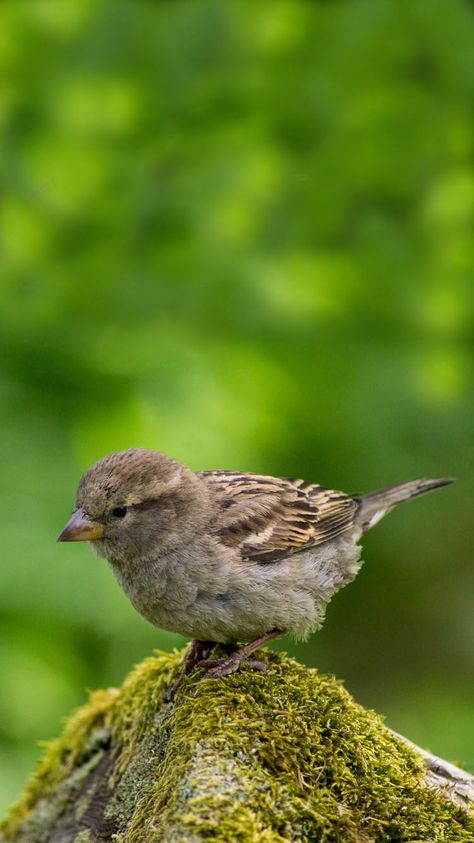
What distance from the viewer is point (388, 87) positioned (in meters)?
6.93

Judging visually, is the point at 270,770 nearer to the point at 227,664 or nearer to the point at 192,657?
Result: the point at 227,664

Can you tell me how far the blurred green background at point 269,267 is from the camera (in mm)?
5734

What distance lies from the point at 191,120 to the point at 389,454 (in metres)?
2.57

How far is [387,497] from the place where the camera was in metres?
4.94

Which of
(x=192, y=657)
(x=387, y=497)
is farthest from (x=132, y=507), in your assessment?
(x=387, y=497)

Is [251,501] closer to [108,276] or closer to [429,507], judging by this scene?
[108,276]

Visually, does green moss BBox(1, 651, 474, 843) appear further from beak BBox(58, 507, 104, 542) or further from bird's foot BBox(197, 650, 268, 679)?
beak BBox(58, 507, 104, 542)

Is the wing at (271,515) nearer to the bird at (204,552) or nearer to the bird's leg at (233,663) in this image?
the bird at (204,552)

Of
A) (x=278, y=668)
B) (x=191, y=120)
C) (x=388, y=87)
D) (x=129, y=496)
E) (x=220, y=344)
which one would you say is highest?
(x=388, y=87)

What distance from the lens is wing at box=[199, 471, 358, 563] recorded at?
156 inches

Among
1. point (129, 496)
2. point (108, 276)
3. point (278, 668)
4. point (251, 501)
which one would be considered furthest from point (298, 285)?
point (278, 668)

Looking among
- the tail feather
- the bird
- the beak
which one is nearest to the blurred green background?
the tail feather

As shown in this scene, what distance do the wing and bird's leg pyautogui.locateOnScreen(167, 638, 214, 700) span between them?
1.20ft

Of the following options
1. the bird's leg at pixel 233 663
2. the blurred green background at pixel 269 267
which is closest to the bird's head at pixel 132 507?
the bird's leg at pixel 233 663
